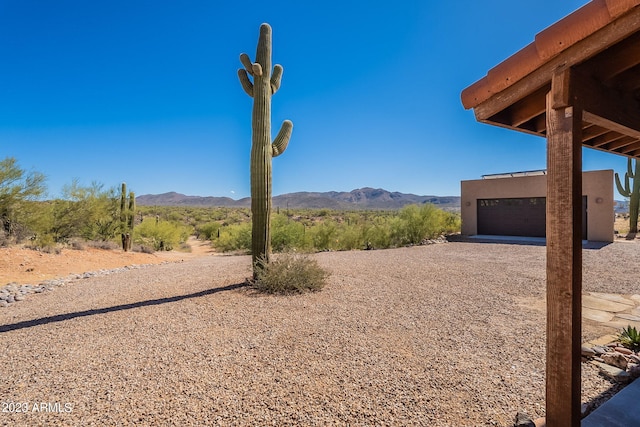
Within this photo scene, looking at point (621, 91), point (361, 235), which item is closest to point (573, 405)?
point (621, 91)

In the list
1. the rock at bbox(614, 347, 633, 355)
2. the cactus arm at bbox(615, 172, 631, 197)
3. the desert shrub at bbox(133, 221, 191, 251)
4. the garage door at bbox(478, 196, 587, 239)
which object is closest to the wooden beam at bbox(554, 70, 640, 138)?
the rock at bbox(614, 347, 633, 355)

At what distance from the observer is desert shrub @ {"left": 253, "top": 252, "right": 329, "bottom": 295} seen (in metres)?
6.21

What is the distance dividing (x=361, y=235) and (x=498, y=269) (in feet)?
24.9

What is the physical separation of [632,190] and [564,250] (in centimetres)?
2285

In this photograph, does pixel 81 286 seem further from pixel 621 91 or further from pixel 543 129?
pixel 621 91

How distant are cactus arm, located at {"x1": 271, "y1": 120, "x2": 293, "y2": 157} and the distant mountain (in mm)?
95504

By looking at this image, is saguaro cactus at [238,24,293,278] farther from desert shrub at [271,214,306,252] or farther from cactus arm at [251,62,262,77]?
desert shrub at [271,214,306,252]

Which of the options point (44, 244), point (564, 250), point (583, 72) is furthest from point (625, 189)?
point (44, 244)

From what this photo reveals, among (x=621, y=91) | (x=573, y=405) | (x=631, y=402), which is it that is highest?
(x=621, y=91)

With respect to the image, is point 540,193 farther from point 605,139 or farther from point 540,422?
point 540,422

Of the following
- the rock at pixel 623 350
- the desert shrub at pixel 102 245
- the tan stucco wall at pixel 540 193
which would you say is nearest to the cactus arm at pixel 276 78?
the rock at pixel 623 350

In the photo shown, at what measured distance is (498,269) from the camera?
8625 mm

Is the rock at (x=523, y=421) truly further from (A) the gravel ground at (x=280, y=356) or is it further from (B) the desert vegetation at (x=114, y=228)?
(B) the desert vegetation at (x=114, y=228)

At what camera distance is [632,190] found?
18062mm
